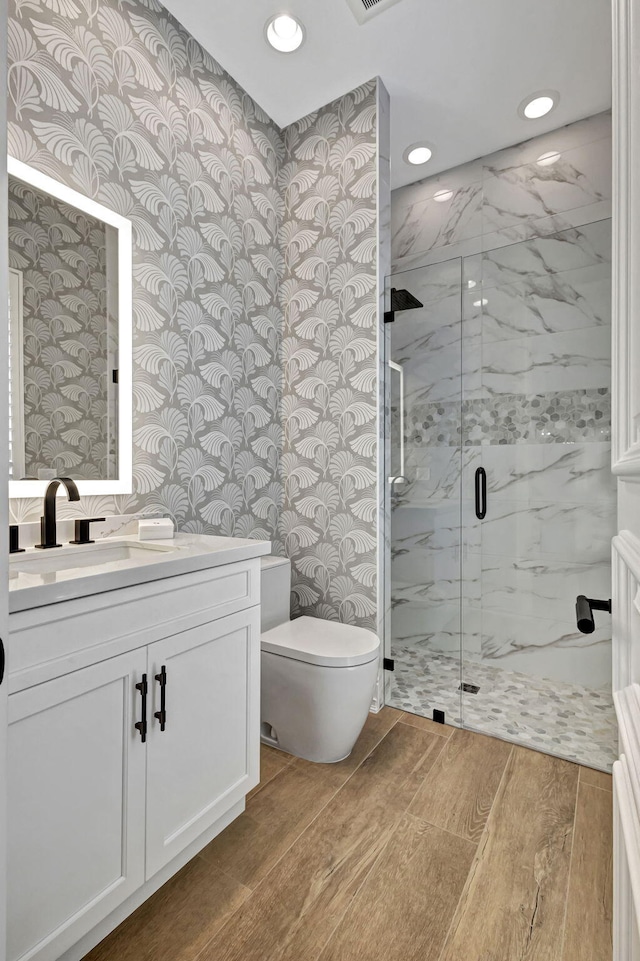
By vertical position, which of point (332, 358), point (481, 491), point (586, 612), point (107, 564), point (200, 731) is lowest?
point (200, 731)

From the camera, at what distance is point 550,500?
7.00 ft

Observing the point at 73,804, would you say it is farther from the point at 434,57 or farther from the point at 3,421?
the point at 434,57

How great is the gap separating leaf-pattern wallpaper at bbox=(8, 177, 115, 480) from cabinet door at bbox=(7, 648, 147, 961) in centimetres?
82

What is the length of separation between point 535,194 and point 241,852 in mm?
3179

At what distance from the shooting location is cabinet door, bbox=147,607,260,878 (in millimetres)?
1132

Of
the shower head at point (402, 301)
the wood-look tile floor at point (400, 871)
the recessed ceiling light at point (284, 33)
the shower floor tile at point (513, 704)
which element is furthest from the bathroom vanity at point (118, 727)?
the recessed ceiling light at point (284, 33)

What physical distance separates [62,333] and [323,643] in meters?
1.46

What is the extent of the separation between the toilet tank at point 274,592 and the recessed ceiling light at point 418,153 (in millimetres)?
2407

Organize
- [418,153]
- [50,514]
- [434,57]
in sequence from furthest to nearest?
[418,153], [434,57], [50,514]

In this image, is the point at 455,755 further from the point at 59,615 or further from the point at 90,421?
the point at 90,421

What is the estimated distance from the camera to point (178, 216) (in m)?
1.88

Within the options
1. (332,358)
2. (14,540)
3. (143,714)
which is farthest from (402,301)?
(143,714)

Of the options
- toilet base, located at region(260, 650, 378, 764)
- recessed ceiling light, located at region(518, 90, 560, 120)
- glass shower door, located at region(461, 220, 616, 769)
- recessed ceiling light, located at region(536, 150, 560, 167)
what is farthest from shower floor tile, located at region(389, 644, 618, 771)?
recessed ceiling light, located at region(518, 90, 560, 120)

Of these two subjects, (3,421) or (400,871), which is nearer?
(3,421)
